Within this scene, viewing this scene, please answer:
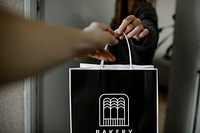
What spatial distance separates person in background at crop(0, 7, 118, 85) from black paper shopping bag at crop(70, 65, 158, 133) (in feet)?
1.09

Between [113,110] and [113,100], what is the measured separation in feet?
0.10

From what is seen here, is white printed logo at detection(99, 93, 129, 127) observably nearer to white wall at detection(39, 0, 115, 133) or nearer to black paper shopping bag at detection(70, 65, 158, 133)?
black paper shopping bag at detection(70, 65, 158, 133)

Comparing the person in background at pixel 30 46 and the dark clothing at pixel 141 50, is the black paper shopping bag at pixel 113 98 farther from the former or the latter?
the person in background at pixel 30 46

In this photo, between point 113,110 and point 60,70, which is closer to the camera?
point 113,110

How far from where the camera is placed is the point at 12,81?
348 millimetres

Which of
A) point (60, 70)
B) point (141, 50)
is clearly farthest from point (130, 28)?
point (60, 70)

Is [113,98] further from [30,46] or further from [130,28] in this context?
[30,46]

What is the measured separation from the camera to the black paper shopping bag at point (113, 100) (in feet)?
2.45

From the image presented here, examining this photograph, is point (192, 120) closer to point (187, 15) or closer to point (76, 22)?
point (187, 15)

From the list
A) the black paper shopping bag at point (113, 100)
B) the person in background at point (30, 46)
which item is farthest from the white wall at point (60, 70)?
the person in background at point (30, 46)

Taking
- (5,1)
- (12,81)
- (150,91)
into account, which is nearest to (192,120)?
(150,91)

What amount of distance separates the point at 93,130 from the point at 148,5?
1.76 ft

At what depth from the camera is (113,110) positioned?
0.77 metres

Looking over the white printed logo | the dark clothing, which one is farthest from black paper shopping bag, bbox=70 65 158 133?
the dark clothing
